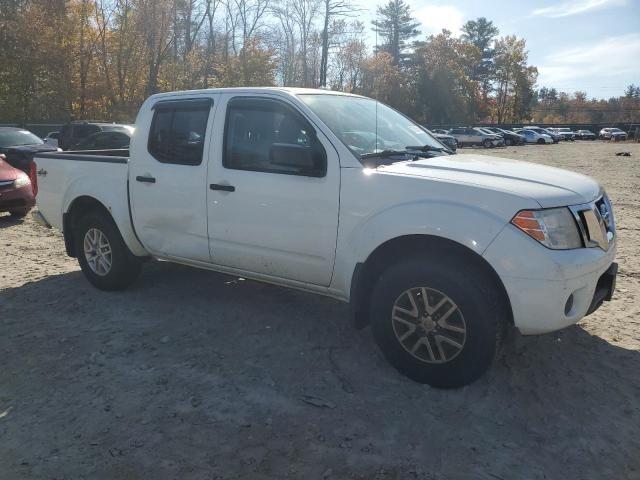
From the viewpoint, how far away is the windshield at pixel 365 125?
4.06 meters

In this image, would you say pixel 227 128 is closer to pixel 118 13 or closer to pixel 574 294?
pixel 574 294

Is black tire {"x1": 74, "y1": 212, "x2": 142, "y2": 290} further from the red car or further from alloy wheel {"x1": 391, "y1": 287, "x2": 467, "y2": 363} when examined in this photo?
the red car

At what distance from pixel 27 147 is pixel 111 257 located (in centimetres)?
1013

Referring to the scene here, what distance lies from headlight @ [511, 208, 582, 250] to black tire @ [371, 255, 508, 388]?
40cm

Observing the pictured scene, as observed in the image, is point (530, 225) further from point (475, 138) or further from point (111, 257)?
point (475, 138)

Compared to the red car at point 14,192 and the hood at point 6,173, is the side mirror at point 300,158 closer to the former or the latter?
the red car at point 14,192

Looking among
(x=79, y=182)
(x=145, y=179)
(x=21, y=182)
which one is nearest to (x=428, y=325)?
(x=145, y=179)

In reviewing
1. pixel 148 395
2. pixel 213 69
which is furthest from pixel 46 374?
pixel 213 69

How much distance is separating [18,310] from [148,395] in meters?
2.37

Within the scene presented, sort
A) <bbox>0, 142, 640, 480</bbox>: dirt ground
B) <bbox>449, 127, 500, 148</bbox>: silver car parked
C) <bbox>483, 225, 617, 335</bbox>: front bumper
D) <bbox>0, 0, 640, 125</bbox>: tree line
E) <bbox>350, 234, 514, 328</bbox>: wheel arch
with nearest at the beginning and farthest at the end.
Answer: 1. <bbox>0, 142, 640, 480</bbox>: dirt ground
2. <bbox>483, 225, 617, 335</bbox>: front bumper
3. <bbox>350, 234, 514, 328</bbox>: wheel arch
4. <bbox>0, 0, 640, 125</bbox>: tree line
5. <bbox>449, 127, 500, 148</bbox>: silver car parked

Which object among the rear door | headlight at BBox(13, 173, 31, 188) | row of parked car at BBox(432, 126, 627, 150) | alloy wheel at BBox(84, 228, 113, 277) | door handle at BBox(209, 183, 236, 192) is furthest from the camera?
row of parked car at BBox(432, 126, 627, 150)

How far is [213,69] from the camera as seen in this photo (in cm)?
4472

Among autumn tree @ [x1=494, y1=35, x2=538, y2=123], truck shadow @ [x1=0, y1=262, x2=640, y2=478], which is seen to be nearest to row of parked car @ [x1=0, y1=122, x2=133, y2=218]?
truck shadow @ [x1=0, y1=262, x2=640, y2=478]

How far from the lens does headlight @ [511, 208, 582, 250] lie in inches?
125
